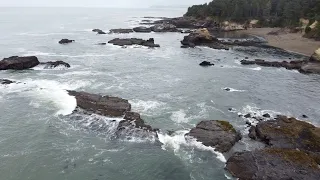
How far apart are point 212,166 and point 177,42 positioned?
3001 inches

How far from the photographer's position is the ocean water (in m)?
28.9

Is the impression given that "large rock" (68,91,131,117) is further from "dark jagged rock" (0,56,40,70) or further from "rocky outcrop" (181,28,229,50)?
"rocky outcrop" (181,28,229,50)

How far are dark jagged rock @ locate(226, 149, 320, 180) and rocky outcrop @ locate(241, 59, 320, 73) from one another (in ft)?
133

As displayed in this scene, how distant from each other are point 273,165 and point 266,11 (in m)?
124

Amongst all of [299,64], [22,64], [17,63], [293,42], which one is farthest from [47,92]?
[293,42]

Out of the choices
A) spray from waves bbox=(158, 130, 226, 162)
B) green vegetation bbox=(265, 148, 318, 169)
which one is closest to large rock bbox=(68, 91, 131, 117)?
spray from waves bbox=(158, 130, 226, 162)

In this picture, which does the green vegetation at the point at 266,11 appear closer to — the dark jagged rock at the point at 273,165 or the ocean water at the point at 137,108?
the ocean water at the point at 137,108

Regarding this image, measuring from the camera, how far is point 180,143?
108 ft

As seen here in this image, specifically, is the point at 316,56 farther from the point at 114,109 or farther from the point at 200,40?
the point at 114,109

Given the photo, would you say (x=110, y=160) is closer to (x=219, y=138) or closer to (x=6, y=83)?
(x=219, y=138)


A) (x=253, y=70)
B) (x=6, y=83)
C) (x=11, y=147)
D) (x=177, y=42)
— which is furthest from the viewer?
(x=177, y=42)

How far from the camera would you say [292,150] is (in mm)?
29344

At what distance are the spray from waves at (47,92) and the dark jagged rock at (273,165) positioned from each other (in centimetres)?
2207

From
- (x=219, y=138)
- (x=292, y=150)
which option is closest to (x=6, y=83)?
(x=219, y=138)
